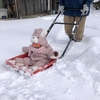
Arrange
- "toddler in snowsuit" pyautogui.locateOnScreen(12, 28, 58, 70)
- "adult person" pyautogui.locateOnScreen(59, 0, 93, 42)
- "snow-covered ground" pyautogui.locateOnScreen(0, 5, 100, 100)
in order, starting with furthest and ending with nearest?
"adult person" pyautogui.locateOnScreen(59, 0, 93, 42), "toddler in snowsuit" pyautogui.locateOnScreen(12, 28, 58, 70), "snow-covered ground" pyautogui.locateOnScreen(0, 5, 100, 100)

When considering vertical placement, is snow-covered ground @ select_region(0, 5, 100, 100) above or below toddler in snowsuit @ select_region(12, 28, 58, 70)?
below

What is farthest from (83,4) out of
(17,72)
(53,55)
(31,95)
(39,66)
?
(31,95)

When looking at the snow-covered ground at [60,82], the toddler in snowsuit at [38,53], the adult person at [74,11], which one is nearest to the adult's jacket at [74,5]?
the adult person at [74,11]

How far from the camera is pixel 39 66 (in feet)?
6.61

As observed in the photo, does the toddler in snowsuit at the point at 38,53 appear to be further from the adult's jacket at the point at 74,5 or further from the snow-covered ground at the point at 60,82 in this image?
the adult's jacket at the point at 74,5

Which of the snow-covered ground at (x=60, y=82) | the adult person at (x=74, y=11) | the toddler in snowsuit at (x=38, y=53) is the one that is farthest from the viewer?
the adult person at (x=74, y=11)

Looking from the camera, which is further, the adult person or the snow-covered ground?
the adult person


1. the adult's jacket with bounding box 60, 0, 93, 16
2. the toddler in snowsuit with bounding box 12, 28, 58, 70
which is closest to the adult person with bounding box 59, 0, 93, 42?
the adult's jacket with bounding box 60, 0, 93, 16

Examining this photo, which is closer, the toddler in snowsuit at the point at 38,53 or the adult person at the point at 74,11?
the toddler in snowsuit at the point at 38,53

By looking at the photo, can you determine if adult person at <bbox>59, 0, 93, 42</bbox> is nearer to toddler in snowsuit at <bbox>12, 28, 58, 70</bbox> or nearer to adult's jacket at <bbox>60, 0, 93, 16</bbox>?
adult's jacket at <bbox>60, 0, 93, 16</bbox>

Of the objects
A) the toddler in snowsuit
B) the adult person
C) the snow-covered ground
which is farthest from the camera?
the adult person

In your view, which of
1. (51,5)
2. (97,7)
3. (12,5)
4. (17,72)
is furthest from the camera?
(97,7)

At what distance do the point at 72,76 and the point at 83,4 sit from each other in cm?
163

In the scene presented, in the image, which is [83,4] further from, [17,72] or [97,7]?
[97,7]
